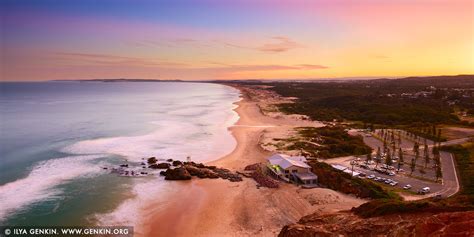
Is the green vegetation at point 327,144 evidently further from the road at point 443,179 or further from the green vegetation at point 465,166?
the green vegetation at point 465,166

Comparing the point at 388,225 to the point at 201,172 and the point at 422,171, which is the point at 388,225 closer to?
the point at 201,172

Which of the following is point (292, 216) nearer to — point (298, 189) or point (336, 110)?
point (298, 189)

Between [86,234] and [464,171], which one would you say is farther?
[464,171]

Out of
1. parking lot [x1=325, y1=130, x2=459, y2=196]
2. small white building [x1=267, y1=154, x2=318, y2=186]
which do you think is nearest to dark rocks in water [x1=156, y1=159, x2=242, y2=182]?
small white building [x1=267, y1=154, x2=318, y2=186]

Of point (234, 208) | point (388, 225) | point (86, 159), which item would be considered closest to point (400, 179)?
point (234, 208)

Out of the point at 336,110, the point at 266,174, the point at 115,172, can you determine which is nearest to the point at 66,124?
the point at 115,172

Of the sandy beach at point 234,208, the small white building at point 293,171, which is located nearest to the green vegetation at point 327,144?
the small white building at point 293,171
